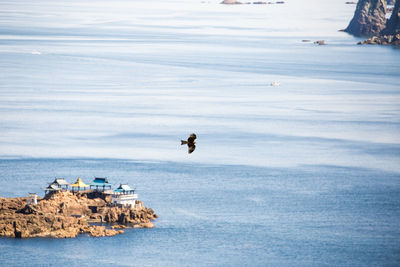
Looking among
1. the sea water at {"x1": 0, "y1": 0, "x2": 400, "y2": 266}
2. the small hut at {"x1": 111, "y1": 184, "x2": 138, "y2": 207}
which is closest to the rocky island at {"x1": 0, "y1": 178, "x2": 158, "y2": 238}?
the small hut at {"x1": 111, "y1": 184, "x2": 138, "y2": 207}

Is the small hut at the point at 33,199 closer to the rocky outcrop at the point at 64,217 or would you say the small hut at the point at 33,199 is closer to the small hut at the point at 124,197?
the rocky outcrop at the point at 64,217

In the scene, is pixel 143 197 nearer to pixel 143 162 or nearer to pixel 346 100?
pixel 143 162

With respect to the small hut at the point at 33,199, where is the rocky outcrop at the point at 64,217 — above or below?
below

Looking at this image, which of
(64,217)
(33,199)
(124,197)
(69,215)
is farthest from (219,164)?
(64,217)

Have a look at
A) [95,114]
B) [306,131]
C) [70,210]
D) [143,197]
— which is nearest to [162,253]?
[70,210]

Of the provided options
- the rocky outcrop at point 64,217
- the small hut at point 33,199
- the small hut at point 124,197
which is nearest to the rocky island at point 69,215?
the rocky outcrop at point 64,217

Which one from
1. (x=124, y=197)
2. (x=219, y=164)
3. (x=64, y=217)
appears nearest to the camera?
(x=64, y=217)

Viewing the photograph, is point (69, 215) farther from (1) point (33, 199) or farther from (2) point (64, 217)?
(1) point (33, 199)
